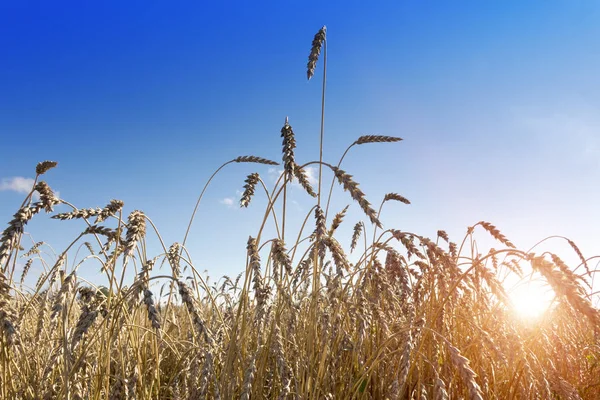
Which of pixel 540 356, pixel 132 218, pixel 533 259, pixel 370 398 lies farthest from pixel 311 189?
pixel 540 356

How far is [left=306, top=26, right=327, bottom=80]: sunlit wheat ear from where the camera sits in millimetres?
2467

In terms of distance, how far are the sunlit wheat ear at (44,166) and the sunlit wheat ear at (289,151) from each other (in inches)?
44.7

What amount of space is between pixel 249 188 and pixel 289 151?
1.29ft

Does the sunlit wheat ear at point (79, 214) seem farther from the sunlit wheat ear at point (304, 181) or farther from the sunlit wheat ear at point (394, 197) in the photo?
the sunlit wheat ear at point (394, 197)

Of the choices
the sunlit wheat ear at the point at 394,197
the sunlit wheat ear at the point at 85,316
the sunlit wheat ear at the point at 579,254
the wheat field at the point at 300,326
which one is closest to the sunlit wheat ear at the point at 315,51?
the wheat field at the point at 300,326

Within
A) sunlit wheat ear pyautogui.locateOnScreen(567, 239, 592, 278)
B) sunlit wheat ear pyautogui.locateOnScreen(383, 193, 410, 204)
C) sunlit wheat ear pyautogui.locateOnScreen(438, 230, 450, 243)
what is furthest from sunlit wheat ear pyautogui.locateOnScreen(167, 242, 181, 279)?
sunlit wheat ear pyautogui.locateOnScreen(567, 239, 592, 278)

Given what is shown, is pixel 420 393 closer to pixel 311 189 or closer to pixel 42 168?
pixel 311 189

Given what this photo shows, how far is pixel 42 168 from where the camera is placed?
2111mm

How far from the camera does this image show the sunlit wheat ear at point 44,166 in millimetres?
2092

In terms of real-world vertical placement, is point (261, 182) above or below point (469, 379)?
above

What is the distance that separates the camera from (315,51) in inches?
99.1

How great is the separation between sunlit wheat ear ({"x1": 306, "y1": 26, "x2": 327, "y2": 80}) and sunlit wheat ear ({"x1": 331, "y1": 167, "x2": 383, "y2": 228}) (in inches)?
38.6

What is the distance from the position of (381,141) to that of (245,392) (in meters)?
1.39

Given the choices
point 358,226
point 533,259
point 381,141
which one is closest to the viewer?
point 533,259
